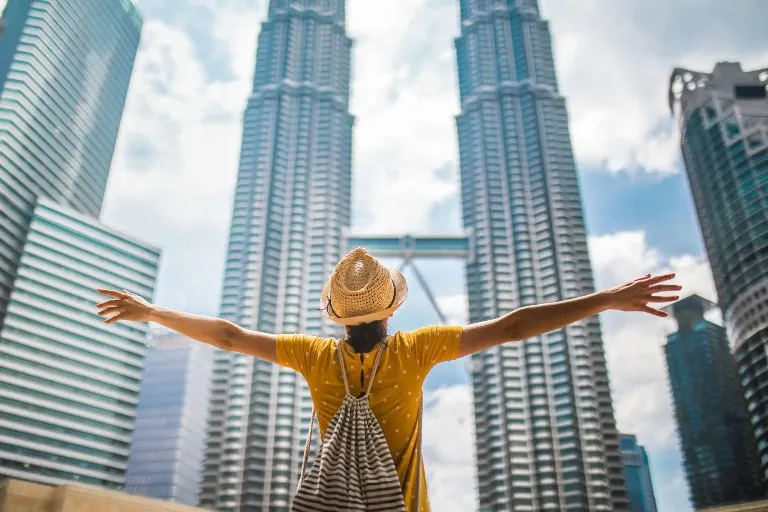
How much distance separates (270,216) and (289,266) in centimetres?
1004

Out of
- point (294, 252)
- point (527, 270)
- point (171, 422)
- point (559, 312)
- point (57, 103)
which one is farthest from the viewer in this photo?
point (171, 422)

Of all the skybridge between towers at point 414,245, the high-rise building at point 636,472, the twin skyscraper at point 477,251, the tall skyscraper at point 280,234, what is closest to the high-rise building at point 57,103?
the tall skyscraper at point 280,234

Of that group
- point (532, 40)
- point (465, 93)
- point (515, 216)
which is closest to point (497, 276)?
point (515, 216)

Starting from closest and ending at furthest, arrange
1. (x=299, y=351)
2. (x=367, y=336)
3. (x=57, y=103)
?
(x=367, y=336)
(x=299, y=351)
(x=57, y=103)

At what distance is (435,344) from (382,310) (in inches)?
12.0

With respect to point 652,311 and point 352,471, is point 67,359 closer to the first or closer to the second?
point 352,471

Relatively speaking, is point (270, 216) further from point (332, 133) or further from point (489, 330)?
point (489, 330)

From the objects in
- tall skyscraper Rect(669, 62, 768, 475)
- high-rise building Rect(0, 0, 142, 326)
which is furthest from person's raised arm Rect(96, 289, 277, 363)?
high-rise building Rect(0, 0, 142, 326)

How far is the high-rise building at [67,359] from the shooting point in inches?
3280

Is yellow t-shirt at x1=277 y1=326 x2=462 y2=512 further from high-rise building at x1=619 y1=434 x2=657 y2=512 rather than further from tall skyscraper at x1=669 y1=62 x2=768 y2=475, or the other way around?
high-rise building at x1=619 y1=434 x2=657 y2=512

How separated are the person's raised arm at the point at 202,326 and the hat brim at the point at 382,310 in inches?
13.1

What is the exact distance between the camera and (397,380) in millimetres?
2900

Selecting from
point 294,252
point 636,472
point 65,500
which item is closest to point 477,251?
point 294,252

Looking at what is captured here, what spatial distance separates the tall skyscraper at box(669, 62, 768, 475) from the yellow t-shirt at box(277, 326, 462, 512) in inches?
3152
